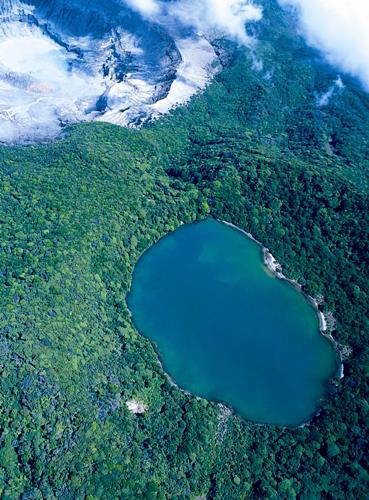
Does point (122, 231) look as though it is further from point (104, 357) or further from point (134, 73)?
point (134, 73)

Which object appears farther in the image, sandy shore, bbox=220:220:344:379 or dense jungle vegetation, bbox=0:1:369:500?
sandy shore, bbox=220:220:344:379

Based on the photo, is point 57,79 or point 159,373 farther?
point 57,79

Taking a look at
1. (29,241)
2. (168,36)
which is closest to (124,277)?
(29,241)

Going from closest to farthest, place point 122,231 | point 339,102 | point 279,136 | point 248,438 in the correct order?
point 248,438 < point 122,231 < point 279,136 < point 339,102

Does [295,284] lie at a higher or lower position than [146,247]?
higher

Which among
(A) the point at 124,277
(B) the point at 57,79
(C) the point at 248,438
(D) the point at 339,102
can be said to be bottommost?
(B) the point at 57,79

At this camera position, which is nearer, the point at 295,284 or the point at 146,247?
the point at 295,284

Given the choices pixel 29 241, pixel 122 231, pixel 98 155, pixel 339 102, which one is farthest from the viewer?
pixel 339 102

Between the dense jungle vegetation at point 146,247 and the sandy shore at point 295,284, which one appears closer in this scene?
the dense jungle vegetation at point 146,247
